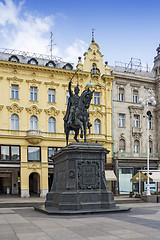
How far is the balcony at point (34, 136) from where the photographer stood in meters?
41.0

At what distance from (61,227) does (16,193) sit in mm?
32935

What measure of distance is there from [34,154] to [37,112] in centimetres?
535

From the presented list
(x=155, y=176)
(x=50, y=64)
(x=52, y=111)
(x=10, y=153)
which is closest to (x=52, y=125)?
(x=52, y=111)

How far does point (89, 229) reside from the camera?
39.6 ft

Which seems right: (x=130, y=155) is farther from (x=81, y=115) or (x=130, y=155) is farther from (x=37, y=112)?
(x=81, y=115)

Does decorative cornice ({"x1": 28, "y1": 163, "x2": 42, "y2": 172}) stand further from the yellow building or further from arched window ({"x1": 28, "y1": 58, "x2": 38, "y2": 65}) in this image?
arched window ({"x1": 28, "y1": 58, "x2": 38, "y2": 65})

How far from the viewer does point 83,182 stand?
18.4 meters

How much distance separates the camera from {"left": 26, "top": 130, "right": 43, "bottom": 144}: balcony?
135ft

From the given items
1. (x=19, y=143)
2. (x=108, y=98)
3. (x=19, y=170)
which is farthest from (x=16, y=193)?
(x=108, y=98)

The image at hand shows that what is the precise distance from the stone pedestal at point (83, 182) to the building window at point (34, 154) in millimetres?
22951

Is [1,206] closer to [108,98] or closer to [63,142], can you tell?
[63,142]

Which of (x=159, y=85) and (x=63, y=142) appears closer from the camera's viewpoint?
(x=63, y=142)

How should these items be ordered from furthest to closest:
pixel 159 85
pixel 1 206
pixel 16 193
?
1. pixel 159 85
2. pixel 16 193
3. pixel 1 206

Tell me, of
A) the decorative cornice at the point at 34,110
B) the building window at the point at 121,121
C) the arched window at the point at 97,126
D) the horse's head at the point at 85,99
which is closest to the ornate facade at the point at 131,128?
the building window at the point at 121,121
